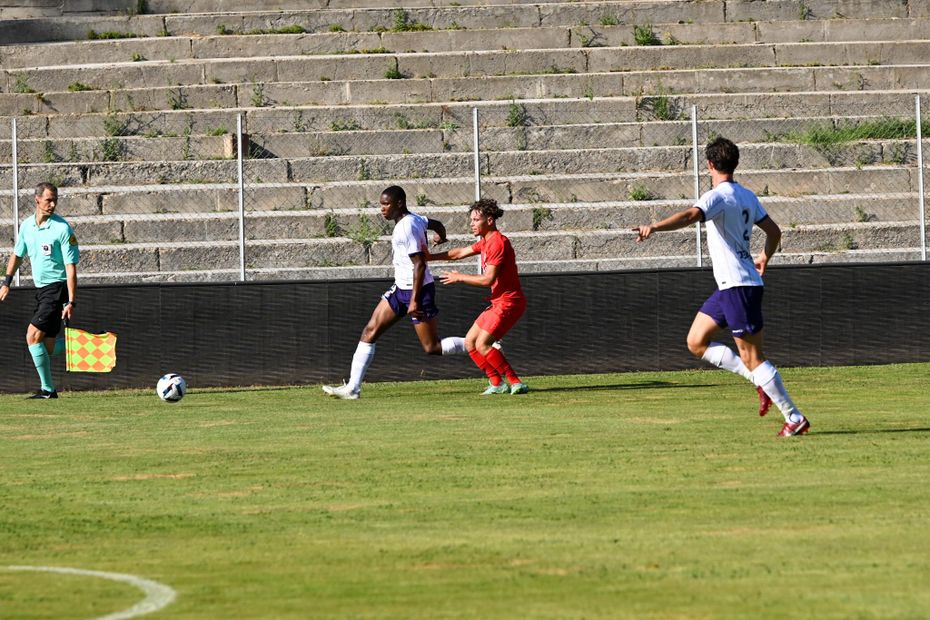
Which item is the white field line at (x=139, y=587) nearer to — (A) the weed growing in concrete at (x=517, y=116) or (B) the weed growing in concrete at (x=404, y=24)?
(A) the weed growing in concrete at (x=517, y=116)

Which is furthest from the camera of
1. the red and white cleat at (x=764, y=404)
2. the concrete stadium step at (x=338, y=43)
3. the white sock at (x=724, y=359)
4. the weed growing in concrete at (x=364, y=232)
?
the concrete stadium step at (x=338, y=43)

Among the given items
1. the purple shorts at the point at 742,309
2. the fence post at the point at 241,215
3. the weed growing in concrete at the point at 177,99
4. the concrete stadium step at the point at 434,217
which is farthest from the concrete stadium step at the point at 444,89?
the purple shorts at the point at 742,309

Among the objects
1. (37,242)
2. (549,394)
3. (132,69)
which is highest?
(132,69)

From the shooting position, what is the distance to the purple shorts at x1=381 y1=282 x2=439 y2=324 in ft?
50.0

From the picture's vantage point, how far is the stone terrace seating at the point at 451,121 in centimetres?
2166

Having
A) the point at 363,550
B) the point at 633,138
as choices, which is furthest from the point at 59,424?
the point at 633,138

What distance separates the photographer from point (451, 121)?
2497 centimetres

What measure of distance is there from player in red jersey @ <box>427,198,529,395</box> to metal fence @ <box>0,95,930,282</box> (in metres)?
4.83

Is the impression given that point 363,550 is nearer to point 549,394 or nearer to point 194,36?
point 549,394

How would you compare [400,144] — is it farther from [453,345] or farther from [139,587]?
[139,587]

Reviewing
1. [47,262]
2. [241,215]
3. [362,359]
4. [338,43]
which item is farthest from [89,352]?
[338,43]

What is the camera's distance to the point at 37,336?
16172mm

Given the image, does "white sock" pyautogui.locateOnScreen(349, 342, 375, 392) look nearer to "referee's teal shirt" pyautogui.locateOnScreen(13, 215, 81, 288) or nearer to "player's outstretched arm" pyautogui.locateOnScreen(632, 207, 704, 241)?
"referee's teal shirt" pyautogui.locateOnScreen(13, 215, 81, 288)

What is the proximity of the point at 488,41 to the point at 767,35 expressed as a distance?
5.05m
